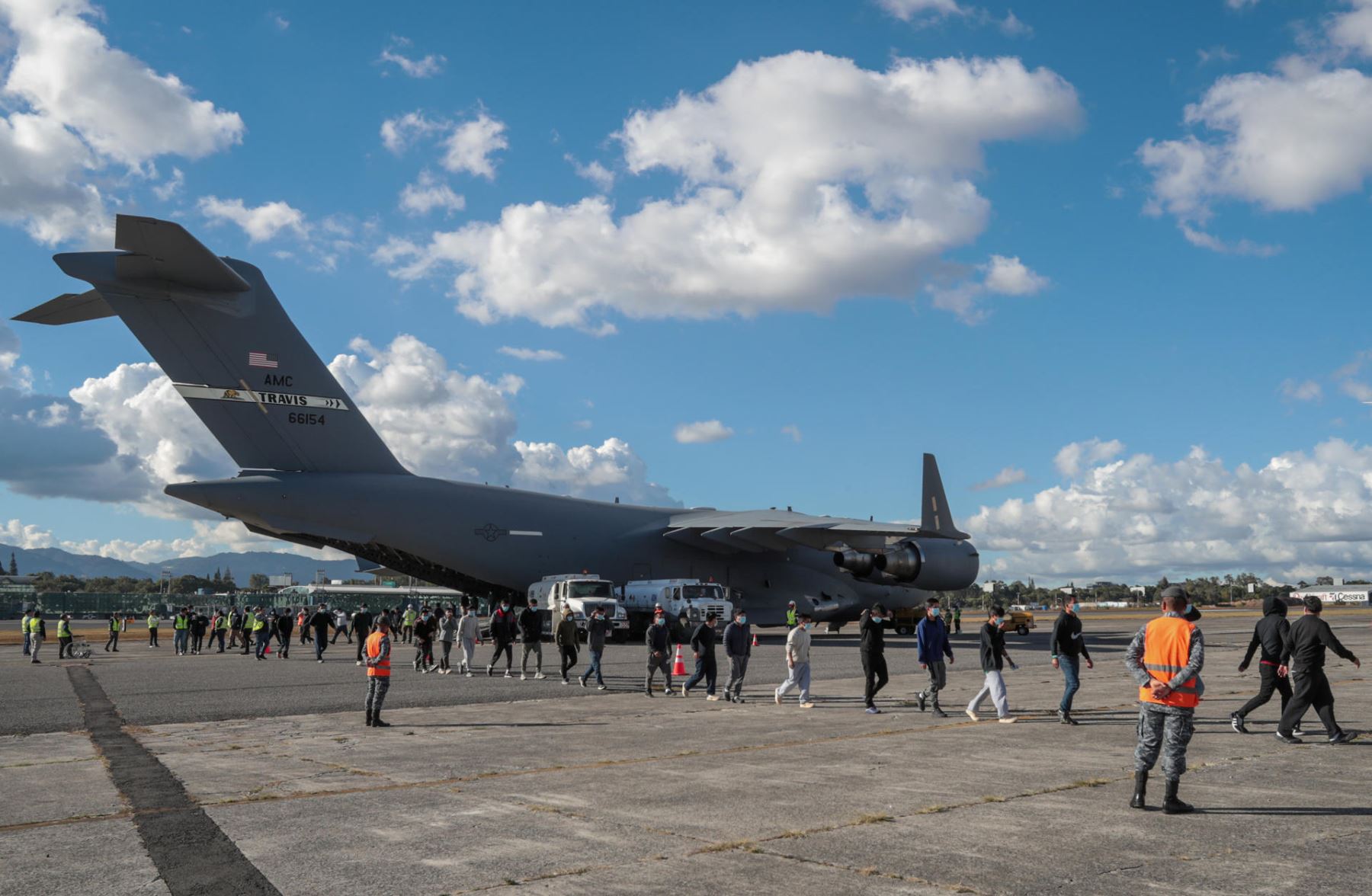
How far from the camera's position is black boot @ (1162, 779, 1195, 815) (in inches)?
292

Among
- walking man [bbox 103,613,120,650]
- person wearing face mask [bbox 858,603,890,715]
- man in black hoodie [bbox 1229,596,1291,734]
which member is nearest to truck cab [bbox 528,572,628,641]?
walking man [bbox 103,613,120,650]

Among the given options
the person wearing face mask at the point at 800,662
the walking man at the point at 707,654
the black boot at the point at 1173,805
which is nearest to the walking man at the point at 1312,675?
the black boot at the point at 1173,805

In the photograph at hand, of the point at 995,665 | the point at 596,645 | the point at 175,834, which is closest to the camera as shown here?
the point at 175,834

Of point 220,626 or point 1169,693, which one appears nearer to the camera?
point 1169,693

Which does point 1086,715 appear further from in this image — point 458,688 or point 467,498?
point 467,498

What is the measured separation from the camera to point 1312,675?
11.0m

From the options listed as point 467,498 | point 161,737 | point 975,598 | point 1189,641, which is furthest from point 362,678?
point 975,598

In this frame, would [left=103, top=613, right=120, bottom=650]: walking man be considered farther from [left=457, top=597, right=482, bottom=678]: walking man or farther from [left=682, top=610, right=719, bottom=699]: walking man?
[left=682, top=610, right=719, bottom=699]: walking man

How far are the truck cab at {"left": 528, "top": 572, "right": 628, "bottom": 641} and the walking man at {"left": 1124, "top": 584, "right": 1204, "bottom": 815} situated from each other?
80.3 ft

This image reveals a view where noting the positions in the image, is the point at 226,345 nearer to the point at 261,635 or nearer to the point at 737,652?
the point at 261,635

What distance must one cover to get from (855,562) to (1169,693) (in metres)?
31.5

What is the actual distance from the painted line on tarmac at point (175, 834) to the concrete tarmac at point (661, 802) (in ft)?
0.10

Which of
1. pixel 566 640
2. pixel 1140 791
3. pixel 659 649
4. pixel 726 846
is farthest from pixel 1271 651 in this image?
pixel 566 640

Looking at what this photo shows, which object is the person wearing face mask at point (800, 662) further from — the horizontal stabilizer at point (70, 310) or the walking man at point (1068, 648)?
the horizontal stabilizer at point (70, 310)
